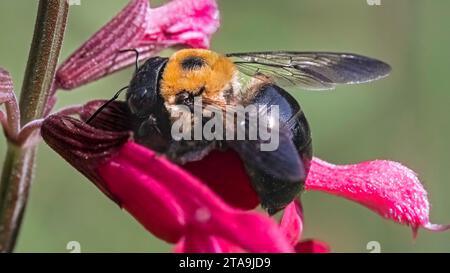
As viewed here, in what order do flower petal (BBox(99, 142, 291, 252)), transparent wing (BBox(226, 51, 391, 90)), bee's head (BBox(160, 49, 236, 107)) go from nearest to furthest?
1. flower petal (BBox(99, 142, 291, 252))
2. bee's head (BBox(160, 49, 236, 107))
3. transparent wing (BBox(226, 51, 391, 90))

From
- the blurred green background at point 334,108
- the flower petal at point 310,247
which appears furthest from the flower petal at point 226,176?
the blurred green background at point 334,108

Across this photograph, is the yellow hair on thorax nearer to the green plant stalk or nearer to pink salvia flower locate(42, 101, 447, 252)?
pink salvia flower locate(42, 101, 447, 252)

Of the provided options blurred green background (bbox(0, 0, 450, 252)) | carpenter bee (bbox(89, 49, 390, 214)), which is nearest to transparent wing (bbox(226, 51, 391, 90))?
carpenter bee (bbox(89, 49, 390, 214))

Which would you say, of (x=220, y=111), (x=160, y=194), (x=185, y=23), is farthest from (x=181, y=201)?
(x=185, y=23)

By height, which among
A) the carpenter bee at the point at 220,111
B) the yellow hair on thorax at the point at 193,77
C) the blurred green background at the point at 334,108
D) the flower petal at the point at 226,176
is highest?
the yellow hair on thorax at the point at 193,77

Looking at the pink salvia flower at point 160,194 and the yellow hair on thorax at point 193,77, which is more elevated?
the yellow hair on thorax at point 193,77

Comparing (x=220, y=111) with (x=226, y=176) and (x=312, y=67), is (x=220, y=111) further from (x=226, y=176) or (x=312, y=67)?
(x=312, y=67)

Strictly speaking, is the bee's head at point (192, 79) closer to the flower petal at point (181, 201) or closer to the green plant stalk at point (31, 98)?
the flower petal at point (181, 201)
